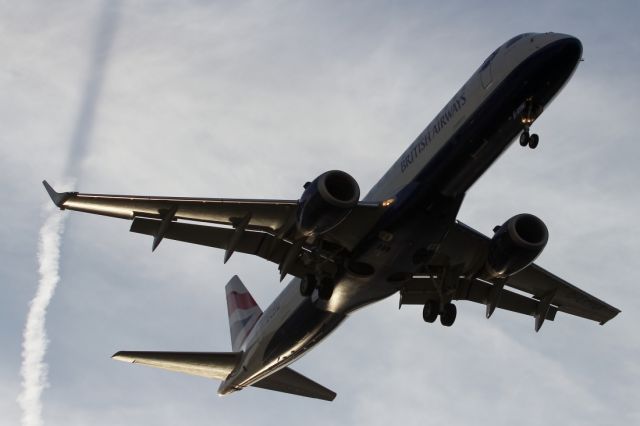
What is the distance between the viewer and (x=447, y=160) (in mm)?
22078

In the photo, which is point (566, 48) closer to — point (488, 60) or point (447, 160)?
point (488, 60)

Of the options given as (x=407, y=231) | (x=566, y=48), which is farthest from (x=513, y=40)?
(x=407, y=231)

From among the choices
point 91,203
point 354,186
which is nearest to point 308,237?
point 354,186

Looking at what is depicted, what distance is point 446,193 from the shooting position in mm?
22484

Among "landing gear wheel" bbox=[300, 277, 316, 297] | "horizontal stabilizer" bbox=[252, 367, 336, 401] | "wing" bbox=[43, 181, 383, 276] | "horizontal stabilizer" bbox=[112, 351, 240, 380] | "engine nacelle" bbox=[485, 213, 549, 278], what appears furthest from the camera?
"horizontal stabilizer" bbox=[252, 367, 336, 401]

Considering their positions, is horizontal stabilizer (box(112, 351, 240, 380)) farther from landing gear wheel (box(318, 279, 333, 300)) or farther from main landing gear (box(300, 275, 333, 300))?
landing gear wheel (box(318, 279, 333, 300))

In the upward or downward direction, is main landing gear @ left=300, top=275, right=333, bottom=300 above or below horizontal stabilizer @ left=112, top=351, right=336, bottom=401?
above

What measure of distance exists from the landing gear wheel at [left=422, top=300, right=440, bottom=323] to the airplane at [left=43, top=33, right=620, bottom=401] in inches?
2.6

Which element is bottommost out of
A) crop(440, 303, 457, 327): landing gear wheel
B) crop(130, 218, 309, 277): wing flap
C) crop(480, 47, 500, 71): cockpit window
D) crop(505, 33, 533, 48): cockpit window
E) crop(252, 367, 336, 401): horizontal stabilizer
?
crop(252, 367, 336, 401): horizontal stabilizer

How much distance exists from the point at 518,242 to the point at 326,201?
6.48 meters

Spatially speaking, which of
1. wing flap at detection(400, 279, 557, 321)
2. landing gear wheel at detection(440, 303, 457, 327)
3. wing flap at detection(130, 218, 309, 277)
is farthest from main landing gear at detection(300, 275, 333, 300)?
landing gear wheel at detection(440, 303, 457, 327)

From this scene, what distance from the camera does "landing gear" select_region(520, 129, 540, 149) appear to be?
21344mm

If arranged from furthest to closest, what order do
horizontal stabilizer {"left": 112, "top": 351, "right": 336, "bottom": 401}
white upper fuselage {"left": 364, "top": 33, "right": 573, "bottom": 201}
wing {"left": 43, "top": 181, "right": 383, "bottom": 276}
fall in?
horizontal stabilizer {"left": 112, "top": 351, "right": 336, "bottom": 401} < wing {"left": 43, "top": 181, "right": 383, "bottom": 276} < white upper fuselage {"left": 364, "top": 33, "right": 573, "bottom": 201}

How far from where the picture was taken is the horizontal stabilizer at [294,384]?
106 ft
